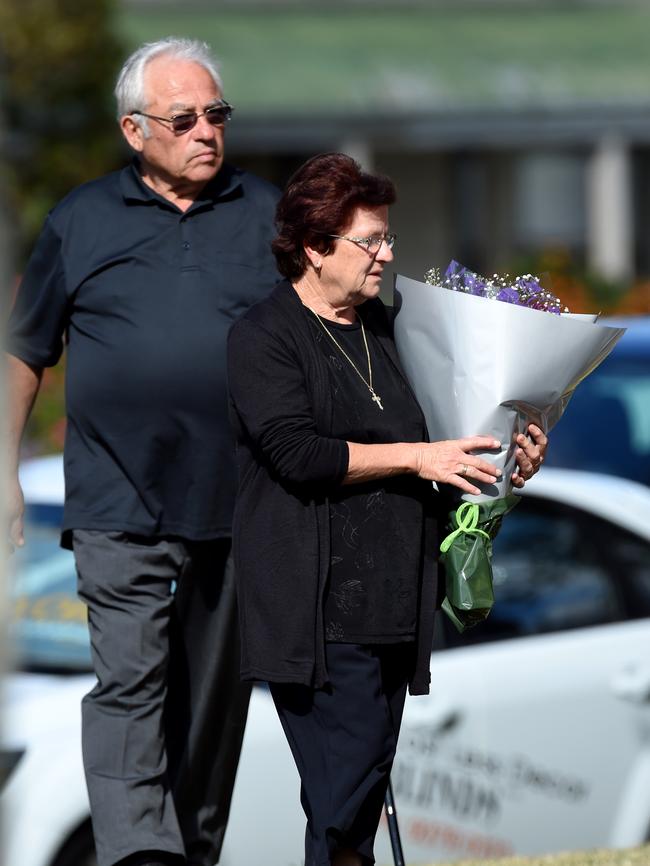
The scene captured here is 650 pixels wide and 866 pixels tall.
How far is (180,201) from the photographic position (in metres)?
4.03

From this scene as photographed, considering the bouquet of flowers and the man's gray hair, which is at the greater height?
the man's gray hair

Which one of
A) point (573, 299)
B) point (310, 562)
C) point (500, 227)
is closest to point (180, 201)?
point (310, 562)

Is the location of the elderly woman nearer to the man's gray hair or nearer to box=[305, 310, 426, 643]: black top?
box=[305, 310, 426, 643]: black top

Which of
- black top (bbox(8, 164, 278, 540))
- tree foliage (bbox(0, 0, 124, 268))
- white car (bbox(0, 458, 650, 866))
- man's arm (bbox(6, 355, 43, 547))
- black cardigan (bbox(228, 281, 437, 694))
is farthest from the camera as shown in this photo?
tree foliage (bbox(0, 0, 124, 268))

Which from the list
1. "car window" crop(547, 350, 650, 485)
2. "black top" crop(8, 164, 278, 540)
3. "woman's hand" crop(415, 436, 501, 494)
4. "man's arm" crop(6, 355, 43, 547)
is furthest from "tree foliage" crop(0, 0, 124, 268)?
"woman's hand" crop(415, 436, 501, 494)

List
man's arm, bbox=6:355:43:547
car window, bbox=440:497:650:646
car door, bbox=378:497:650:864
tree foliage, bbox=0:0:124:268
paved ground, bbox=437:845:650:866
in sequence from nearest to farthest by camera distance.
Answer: man's arm, bbox=6:355:43:547 → paved ground, bbox=437:845:650:866 → car door, bbox=378:497:650:864 → car window, bbox=440:497:650:646 → tree foliage, bbox=0:0:124:268

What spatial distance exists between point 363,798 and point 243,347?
99 cm

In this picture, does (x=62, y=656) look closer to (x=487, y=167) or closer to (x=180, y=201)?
(x=180, y=201)

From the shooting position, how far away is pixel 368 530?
3.44 metres

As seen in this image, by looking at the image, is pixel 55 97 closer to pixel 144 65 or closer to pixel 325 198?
pixel 144 65

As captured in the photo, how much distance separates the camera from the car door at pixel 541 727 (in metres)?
5.24

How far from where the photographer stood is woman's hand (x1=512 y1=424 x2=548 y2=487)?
3508mm

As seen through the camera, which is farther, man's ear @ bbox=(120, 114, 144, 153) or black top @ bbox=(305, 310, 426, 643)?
man's ear @ bbox=(120, 114, 144, 153)

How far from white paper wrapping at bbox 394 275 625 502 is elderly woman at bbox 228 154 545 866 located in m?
0.06
